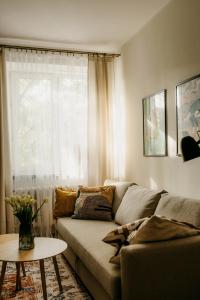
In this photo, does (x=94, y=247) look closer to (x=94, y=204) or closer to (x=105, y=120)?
(x=94, y=204)

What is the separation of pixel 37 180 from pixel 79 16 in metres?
2.05

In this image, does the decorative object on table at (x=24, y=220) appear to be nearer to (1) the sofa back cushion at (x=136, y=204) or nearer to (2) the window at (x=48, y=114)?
(1) the sofa back cushion at (x=136, y=204)

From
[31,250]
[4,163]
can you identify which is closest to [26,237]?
[31,250]

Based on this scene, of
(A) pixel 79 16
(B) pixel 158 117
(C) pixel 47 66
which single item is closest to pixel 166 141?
(B) pixel 158 117

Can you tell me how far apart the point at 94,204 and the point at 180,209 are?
1351 millimetres

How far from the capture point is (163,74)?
3.49 meters

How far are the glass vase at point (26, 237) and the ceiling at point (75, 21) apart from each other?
2.11m

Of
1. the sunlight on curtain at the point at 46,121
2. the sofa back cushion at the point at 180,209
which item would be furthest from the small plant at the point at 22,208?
the sunlight on curtain at the point at 46,121

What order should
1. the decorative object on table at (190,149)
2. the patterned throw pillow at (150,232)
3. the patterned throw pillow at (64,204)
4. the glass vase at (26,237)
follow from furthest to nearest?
the patterned throw pillow at (64,204) → the glass vase at (26,237) → the patterned throw pillow at (150,232) → the decorative object on table at (190,149)

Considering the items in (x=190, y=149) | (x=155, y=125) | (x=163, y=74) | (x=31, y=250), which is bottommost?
(x=31, y=250)

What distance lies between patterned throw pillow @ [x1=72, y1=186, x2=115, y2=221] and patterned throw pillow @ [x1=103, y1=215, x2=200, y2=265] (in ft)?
4.69

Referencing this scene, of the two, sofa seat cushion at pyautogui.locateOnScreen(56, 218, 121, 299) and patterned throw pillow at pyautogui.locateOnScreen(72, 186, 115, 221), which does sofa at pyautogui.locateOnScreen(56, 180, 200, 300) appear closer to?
sofa seat cushion at pyautogui.locateOnScreen(56, 218, 121, 299)

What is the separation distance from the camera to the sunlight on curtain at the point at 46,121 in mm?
4301

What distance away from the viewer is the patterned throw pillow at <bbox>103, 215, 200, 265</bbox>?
2057 millimetres
